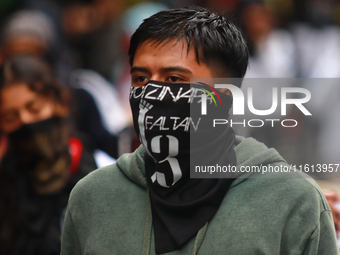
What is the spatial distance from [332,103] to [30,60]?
10.5 ft

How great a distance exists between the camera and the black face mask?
3516mm

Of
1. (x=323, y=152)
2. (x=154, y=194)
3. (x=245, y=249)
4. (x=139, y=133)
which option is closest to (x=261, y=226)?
(x=245, y=249)

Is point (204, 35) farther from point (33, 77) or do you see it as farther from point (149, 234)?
point (33, 77)

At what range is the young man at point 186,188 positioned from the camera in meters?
1.73

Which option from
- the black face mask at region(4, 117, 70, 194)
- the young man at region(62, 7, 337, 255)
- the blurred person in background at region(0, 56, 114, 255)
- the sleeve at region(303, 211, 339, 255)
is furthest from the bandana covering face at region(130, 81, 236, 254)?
the black face mask at region(4, 117, 70, 194)

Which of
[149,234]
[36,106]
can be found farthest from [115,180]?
[36,106]

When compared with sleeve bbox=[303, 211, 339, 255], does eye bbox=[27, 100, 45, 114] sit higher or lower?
lower

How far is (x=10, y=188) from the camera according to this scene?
353 cm

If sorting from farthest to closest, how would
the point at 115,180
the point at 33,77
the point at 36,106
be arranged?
the point at 33,77
the point at 36,106
the point at 115,180

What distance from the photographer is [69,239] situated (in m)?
2.08

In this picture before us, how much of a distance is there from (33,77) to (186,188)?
7.27ft

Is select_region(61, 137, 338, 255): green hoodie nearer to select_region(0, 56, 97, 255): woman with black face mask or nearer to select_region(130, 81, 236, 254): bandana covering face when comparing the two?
select_region(130, 81, 236, 254): bandana covering face

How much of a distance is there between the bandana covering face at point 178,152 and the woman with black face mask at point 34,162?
5.44 ft

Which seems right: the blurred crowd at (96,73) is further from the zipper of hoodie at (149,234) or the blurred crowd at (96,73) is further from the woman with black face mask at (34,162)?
the zipper of hoodie at (149,234)
